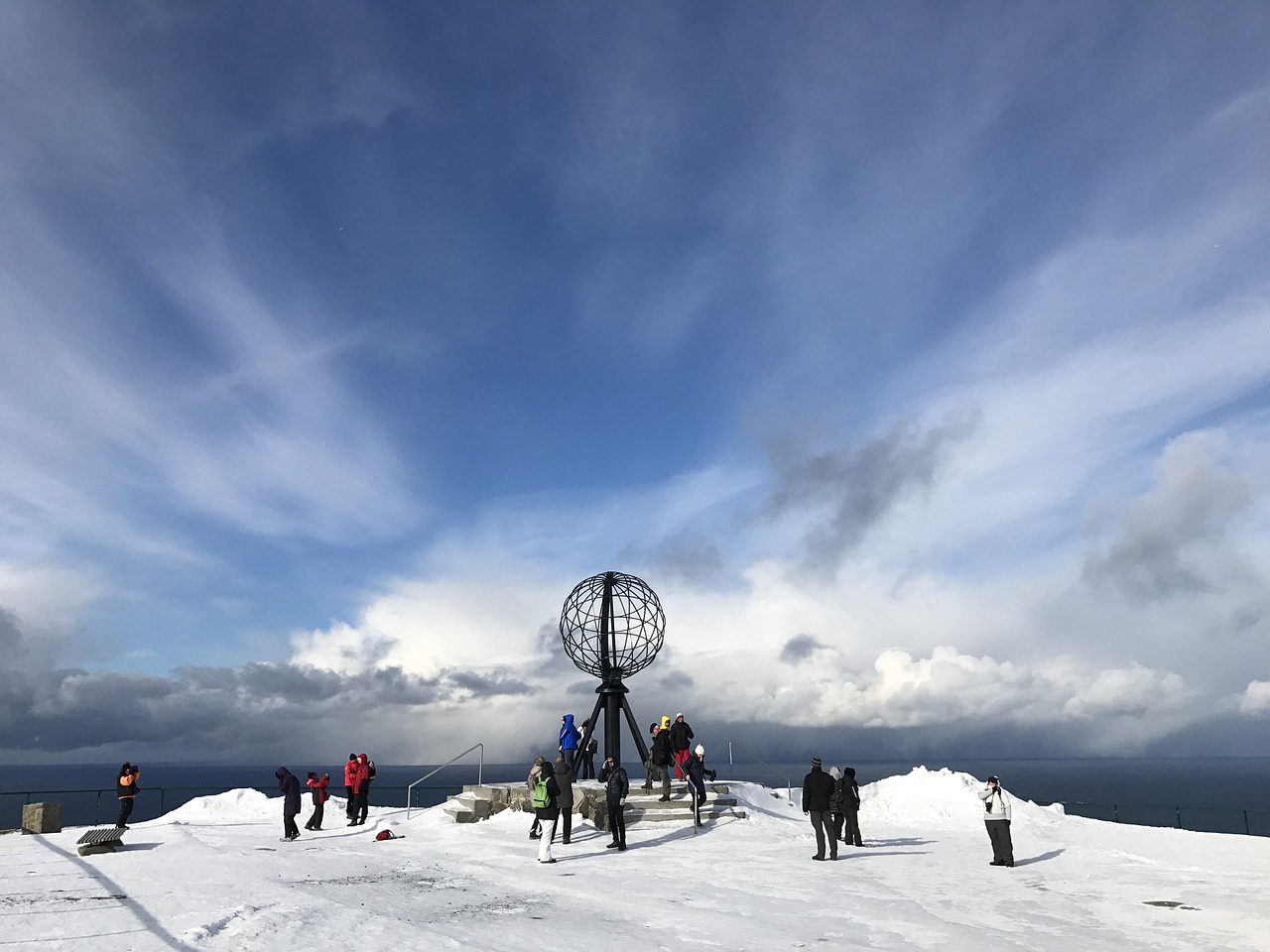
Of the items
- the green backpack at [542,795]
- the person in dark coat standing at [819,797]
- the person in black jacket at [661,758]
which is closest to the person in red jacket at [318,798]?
the green backpack at [542,795]

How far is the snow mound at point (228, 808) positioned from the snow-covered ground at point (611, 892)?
3928 mm

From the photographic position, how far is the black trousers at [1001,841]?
14.5m

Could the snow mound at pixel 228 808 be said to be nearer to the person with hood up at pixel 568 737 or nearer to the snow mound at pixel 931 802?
the person with hood up at pixel 568 737

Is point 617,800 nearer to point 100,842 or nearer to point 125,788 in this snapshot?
point 100,842

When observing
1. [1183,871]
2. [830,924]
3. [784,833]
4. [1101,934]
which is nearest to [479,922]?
[830,924]

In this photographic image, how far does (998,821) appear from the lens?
1446cm

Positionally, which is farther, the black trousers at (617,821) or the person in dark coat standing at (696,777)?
the person in dark coat standing at (696,777)

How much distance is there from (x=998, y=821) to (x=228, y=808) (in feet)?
68.1

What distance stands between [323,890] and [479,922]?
2.90 metres

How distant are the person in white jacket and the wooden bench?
593 inches

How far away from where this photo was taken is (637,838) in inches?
667

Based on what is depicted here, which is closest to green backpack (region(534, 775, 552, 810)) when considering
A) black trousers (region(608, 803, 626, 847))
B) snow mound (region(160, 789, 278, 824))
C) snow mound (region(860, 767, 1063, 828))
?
black trousers (region(608, 803, 626, 847))

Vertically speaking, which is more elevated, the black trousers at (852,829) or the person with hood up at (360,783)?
the person with hood up at (360,783)

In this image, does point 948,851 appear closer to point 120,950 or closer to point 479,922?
point 479,922
